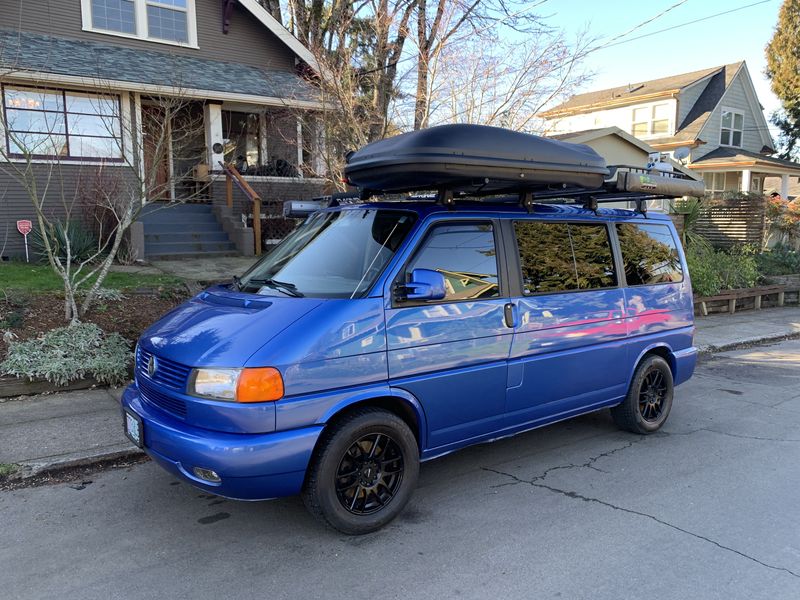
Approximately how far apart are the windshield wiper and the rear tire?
3.22 metres

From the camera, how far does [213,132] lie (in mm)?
14922

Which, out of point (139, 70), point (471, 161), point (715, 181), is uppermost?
point (139, 70)

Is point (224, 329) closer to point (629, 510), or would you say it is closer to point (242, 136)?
point (629, 510)

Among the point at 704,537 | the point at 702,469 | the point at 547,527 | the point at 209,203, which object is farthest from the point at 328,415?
the point at 209,203

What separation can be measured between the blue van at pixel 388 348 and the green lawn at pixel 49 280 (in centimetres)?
464

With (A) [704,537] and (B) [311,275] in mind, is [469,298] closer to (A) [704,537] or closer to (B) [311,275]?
(B) [311,275]

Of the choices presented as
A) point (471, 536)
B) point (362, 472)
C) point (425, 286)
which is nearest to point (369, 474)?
point (362, 472)

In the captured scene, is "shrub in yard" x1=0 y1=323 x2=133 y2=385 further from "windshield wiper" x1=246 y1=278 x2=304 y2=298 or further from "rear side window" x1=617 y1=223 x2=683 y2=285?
"rear side window" x1=617 y1=223 x2=683 y2=285

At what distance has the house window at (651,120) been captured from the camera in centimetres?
2641

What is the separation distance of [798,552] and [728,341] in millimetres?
7427

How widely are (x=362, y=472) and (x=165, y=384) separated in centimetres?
129

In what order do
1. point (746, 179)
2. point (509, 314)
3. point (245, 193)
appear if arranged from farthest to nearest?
point (746, 179)
point (245, 193)
point (509, 314)

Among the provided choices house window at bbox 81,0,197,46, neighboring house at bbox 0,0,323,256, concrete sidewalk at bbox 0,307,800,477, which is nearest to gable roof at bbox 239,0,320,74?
neighboring house at bbox 0,0,323,256

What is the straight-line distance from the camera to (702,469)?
4.71 m
